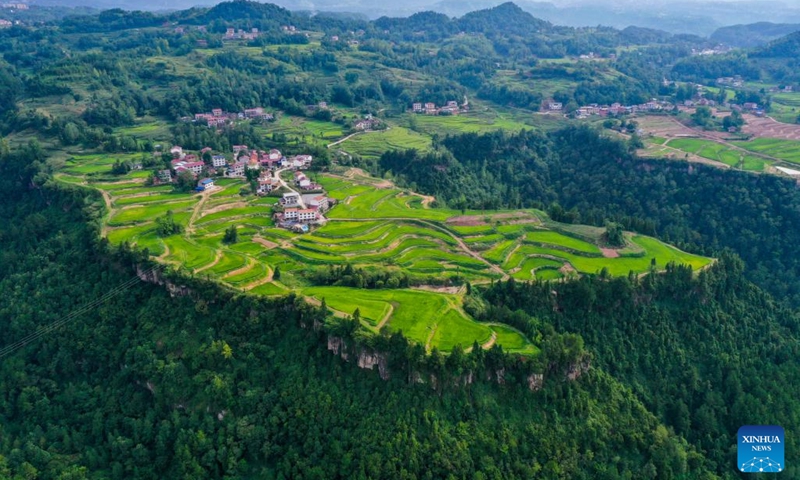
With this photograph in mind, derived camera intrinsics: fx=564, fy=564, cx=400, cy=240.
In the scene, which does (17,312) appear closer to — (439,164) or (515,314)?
(515,314)

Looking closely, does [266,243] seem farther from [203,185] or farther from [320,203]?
[203,185]

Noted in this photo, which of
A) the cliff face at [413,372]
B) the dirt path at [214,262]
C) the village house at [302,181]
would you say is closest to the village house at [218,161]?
the village house at [302,181]

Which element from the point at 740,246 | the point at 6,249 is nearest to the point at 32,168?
the point at 6,249

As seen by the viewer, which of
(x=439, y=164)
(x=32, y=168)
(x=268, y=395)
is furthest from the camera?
(x=439, y=164)

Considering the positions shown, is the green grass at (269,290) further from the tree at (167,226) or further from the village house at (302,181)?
the village house at (302,181)

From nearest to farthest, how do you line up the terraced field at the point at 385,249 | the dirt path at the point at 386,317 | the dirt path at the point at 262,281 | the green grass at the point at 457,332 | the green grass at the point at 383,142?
the green grass at the point at 457,332 < the dirt path at the point at 386,317 < the terraced field at the point at 385,249 < the dirt path at the point at 262,281 < the green grass at the point at 383,142
